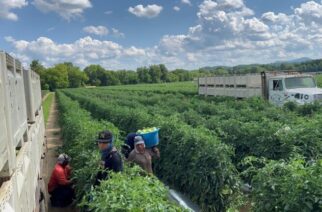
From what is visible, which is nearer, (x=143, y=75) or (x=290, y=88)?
(x=290, y=88)

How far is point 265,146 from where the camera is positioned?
28.0ft

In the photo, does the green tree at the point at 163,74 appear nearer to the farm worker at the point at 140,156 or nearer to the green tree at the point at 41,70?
the green tree at the point at 41,70

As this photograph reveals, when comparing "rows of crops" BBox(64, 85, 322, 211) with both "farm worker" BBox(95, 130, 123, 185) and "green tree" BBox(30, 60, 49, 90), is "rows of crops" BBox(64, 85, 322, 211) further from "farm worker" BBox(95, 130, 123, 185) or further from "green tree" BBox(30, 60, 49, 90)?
"green tree" BBox(30, 60, 49, 90)

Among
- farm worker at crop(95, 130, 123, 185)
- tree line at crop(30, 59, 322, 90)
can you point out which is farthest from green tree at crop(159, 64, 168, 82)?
farm worker at crop(95, 130, 123, 185)

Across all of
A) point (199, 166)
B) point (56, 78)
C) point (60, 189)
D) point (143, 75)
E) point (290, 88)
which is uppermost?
point (56, 78)

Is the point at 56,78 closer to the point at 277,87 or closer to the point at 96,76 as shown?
the point at 96,76

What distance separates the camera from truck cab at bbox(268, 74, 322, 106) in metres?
19.5

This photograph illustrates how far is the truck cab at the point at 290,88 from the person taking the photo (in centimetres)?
1951

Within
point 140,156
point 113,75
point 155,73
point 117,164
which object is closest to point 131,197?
point 117,164

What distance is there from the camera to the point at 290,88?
2038cm

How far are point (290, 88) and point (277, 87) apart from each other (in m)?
0.81

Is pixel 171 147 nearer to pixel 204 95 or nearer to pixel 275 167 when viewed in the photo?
pixel 275 167

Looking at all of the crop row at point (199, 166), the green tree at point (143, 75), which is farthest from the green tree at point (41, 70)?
the crop row at point (199, 166)

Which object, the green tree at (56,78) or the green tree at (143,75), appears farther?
the green tree at (143,75)
